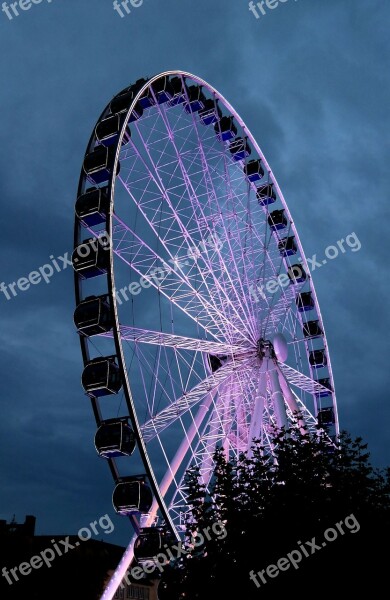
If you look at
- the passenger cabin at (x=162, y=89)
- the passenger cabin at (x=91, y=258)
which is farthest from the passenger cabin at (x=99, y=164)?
the passenger cabin at (x=162, y=89)

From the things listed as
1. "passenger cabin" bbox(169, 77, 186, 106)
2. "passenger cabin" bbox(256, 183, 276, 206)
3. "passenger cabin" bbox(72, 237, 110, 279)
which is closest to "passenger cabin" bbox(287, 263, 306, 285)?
"passenger cabin" bbox(256, 183, 276, 206)

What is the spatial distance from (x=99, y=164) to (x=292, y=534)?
1357 centimetres

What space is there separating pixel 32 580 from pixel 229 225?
1537 centimetres

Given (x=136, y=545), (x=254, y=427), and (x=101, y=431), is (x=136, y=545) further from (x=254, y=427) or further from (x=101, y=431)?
(x=254, y=427)

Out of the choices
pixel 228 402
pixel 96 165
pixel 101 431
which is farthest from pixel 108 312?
pixel 228 402

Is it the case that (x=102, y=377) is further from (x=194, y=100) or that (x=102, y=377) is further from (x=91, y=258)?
(x=194, y=100)

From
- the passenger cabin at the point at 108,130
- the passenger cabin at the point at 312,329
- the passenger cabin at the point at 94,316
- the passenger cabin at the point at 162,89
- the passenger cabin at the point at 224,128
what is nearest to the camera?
the passenger cabin at the point at 94,316

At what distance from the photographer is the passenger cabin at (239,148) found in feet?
101

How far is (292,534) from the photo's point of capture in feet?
41.1

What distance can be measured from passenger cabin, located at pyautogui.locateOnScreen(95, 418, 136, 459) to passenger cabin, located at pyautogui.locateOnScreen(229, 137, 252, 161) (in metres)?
16.1

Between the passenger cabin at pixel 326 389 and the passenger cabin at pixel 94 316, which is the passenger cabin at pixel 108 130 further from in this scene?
the passenger cabin at pixel 326 389

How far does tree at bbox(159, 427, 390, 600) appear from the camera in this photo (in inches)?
467

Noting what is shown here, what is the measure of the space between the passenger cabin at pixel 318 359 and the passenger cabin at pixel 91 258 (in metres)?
14.8

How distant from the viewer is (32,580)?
23.6m
